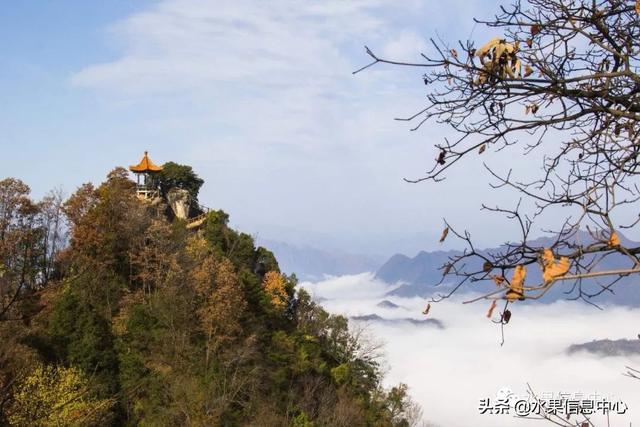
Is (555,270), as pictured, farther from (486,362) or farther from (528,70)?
(486,362)

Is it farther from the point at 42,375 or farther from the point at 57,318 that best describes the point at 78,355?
the point at 42,375

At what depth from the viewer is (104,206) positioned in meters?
22.6

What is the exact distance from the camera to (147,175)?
1196 inches

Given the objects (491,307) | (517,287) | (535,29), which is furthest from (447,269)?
(535,29)

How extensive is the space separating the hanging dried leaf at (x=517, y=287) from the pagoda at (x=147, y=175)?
28539mm

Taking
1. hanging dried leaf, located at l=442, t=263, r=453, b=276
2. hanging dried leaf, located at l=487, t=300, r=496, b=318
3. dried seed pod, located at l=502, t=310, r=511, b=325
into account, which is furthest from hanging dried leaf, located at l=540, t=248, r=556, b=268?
hanging dried leaf, located at l=442, t=263, r=453, b=276

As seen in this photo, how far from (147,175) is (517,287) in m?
30.2

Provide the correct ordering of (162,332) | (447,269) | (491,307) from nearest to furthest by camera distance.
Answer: (491,307), (447,269), (162,332)

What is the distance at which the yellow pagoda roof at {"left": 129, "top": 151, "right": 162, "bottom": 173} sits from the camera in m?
29.6

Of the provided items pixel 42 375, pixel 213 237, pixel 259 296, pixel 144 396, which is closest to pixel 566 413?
pixel 42 375

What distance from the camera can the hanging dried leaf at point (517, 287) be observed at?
68.8 inches

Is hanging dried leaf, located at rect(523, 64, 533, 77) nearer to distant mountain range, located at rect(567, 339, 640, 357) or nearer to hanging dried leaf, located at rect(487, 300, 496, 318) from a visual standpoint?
hanging dried leaf, located at rect(487, 300, 496, 318)

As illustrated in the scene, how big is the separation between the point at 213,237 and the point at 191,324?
296 inches

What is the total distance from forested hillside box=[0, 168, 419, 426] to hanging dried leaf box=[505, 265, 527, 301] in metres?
13.0
